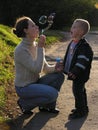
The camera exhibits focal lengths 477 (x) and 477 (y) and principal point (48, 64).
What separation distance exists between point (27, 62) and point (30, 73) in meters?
0.23

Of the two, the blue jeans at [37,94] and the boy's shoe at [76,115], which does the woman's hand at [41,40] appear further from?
the boy's shoe at [76,115]

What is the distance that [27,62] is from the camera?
22.3ft

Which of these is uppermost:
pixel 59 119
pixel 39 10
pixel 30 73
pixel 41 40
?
pixel 39 10

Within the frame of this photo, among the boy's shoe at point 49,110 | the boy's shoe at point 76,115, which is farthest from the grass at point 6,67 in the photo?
the boy's shoe at point 76,115

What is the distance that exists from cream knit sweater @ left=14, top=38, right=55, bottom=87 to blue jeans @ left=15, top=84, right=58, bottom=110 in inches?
4.9

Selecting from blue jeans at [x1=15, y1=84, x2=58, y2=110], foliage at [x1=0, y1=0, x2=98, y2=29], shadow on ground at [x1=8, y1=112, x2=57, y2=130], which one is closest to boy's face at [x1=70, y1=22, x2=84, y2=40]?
blue jeans at [x1=15, y1=84, x2=58, y2=110]

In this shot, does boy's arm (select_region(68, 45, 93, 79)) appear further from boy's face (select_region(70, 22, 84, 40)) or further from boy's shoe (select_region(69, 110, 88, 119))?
boy's shoe (select_region(69, 110, 88, 119))

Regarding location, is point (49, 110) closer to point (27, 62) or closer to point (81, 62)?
point (27, 62)

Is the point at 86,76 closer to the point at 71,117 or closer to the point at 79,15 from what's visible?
the point at 71,117

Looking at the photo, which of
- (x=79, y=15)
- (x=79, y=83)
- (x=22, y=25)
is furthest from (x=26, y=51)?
(x=79, y=15)

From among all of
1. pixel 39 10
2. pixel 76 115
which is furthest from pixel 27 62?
pixel 39 10

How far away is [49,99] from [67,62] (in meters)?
0.65

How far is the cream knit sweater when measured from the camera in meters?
6.80

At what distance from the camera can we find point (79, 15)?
27.7m
